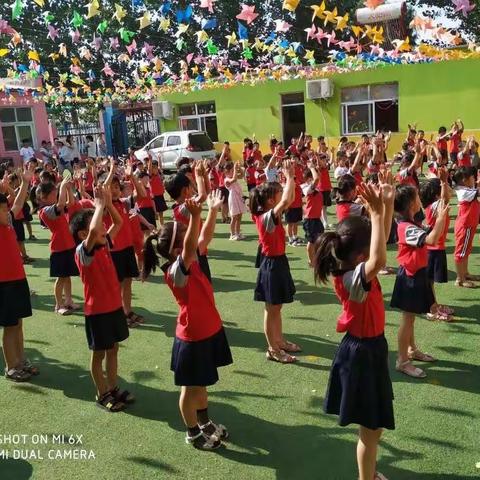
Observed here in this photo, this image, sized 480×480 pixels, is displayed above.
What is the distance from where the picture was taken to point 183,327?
309 centimetres

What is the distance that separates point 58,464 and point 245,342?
196 cm

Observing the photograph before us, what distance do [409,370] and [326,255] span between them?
1.76m

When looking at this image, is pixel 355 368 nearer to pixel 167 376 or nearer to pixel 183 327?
pixel 183 327

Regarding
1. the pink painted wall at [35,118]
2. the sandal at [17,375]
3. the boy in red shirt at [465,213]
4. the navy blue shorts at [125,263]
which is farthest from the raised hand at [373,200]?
the pink painted wall at [35,118]

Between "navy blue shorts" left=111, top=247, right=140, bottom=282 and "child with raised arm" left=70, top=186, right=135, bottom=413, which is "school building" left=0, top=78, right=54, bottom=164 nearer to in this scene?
"navy blue shorts" left=111, top=247, right=140, bottom=282

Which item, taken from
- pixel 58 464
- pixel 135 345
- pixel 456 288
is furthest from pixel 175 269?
pixel 456 288

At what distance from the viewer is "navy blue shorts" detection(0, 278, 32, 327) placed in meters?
4.10

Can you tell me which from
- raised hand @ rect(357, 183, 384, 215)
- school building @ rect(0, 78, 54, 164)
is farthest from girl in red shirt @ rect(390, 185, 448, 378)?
school building @ rect(0, 78, 54, 164)

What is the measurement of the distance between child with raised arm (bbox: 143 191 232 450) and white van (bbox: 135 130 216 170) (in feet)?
49.9

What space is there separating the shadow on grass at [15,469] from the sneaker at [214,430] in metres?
1.05

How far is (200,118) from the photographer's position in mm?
22797

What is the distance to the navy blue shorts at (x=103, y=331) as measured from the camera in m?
3.60

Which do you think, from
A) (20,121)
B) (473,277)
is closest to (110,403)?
(473,277)

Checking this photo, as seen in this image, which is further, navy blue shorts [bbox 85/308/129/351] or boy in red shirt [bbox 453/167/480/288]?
boy in red shirt [bbox 453/167/480/288]
